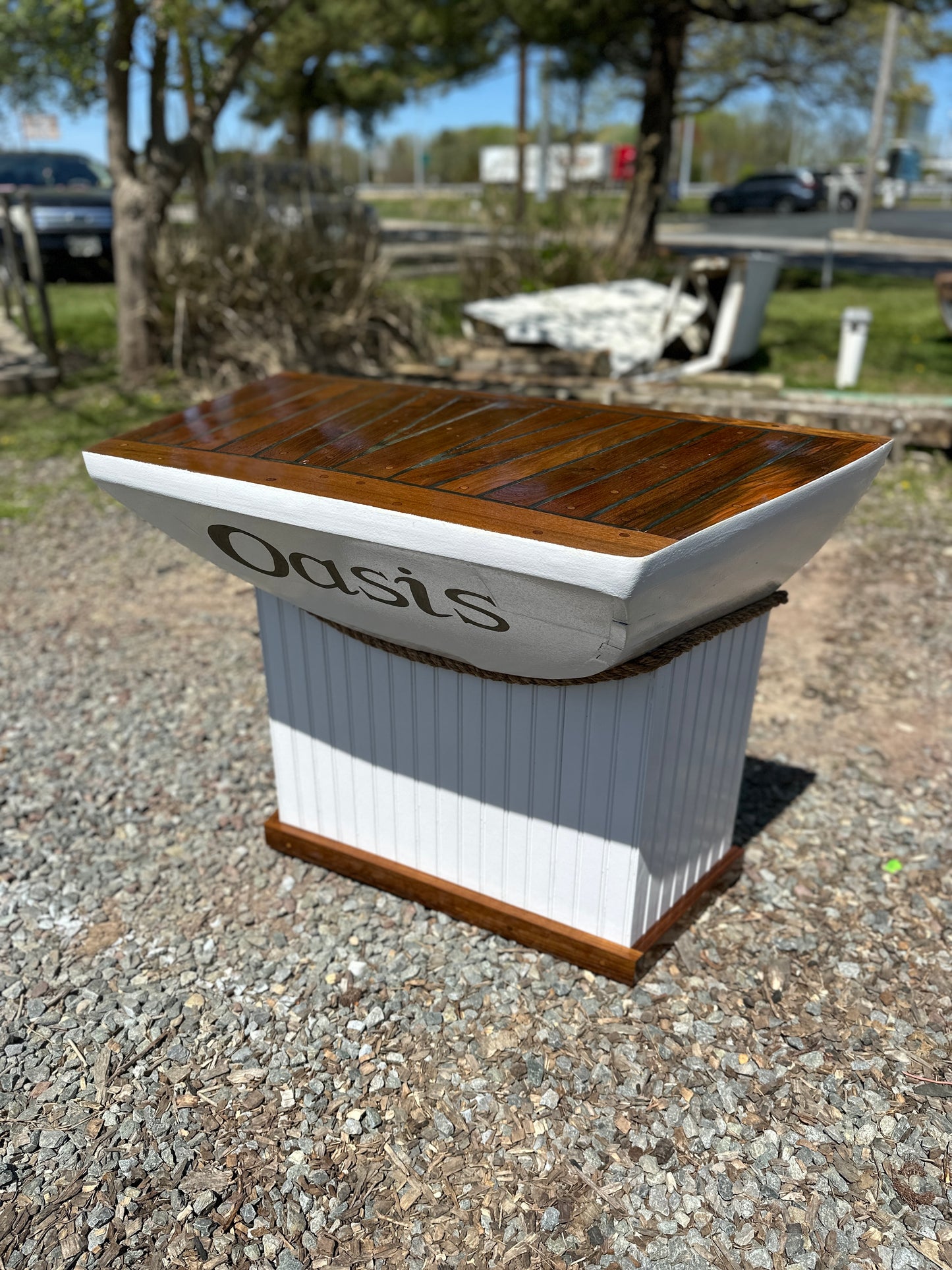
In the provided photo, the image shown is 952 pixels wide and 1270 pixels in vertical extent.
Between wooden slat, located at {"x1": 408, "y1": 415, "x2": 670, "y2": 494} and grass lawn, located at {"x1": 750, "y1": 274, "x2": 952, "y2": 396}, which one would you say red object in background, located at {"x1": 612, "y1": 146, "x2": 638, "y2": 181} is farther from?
wooden slat, located at {"x1": 408, "y1": 415, "x2": 670, "y2": 494}

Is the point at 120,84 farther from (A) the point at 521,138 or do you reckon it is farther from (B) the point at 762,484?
(A) the point at 521,138

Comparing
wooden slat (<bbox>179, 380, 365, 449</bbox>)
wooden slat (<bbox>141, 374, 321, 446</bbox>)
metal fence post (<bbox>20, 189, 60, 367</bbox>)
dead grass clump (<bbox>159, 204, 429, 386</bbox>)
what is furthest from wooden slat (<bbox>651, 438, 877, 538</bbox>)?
metal fence post (<bbox>20, 189, 60, 367</bbox>)

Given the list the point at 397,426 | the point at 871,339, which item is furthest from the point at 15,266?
the point at 397,426

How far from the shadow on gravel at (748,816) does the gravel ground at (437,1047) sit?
1 centimetres

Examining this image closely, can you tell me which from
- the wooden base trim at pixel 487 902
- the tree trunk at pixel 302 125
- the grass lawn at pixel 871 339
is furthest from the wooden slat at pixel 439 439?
the tree trunk at pixel 302 125

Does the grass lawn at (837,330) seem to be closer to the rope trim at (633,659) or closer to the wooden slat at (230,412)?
the wooden slat at (230,412)

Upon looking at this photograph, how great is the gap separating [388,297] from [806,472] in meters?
7.35

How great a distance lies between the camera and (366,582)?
206 centimetres

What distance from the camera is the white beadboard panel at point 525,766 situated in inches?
86.2

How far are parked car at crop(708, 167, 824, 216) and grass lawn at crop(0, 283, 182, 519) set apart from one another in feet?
84.1

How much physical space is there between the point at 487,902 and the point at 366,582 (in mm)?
967

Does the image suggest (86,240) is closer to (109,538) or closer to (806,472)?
(109,538)

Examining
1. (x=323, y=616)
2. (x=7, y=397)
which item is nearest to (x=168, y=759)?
(x=323, y=616)

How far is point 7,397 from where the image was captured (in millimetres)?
8156
